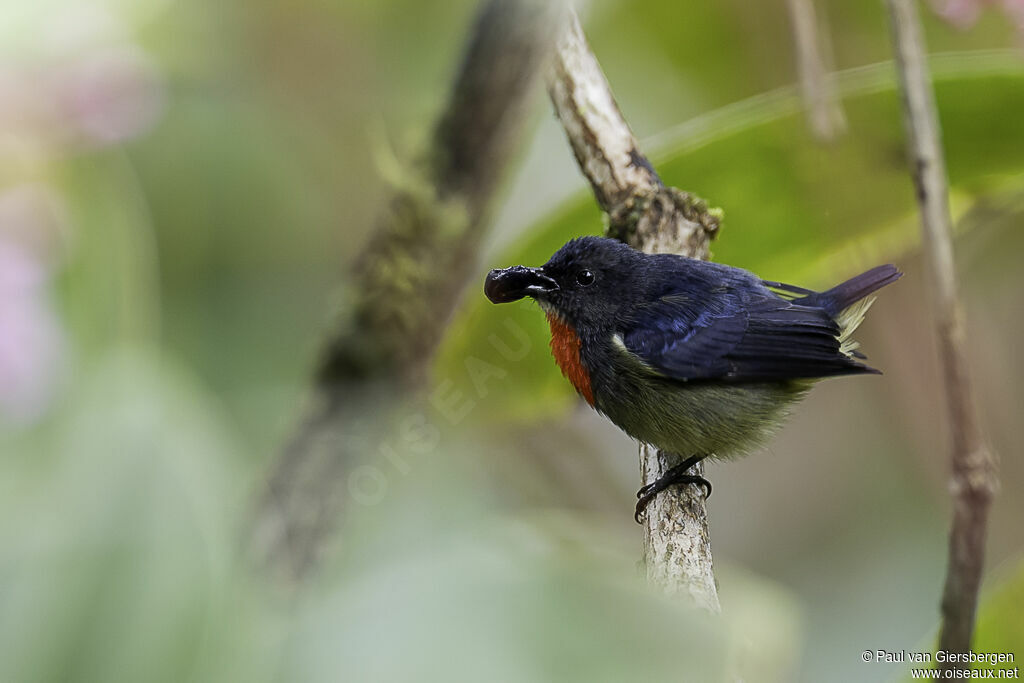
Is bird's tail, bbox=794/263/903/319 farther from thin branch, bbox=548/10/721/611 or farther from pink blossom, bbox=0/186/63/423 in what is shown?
pink blossom, bbox=0/186/63/423

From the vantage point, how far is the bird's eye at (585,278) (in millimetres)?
1309

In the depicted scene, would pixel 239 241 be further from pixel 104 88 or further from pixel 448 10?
pixel 448 10

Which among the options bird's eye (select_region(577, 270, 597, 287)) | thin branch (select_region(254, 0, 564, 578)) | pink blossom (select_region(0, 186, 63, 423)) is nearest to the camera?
pink blossom (select_region(0, 186, 63, 423))

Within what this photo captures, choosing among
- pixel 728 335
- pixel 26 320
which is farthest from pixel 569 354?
pixel 26 320

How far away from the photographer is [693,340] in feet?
4.13

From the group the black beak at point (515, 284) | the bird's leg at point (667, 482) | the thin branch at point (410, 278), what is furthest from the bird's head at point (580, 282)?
the bird's leg at point (667, 482)

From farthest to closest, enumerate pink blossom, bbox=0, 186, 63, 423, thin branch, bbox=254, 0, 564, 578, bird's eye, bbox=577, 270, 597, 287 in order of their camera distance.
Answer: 1. bird's eye, bbox=577, 270, 597, 287
2. thin branch, bbox=254, 0, 564, 578
3. pink blossom, bbox=0, 186, 63, 423

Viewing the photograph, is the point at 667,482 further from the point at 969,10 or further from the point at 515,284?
the point at 969,10

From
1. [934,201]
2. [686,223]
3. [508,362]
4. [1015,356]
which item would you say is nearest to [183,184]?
[508,362]

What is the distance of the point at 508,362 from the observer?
143 centimetres

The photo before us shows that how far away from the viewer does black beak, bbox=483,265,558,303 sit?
1.26 meters

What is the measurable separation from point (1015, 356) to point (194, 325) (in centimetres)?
142

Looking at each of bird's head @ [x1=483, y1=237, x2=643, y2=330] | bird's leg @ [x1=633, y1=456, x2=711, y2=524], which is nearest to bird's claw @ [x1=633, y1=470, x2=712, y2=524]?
bird's leg @ [x1=633, y1=456, x2=711, y2=524]

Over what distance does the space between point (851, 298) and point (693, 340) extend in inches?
8.6
